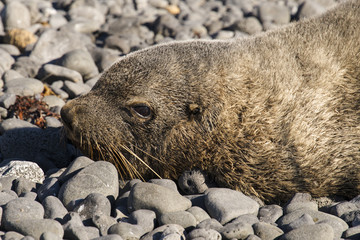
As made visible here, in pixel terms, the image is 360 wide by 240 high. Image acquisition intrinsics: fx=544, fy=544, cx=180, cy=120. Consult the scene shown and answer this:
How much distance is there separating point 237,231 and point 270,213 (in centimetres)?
87

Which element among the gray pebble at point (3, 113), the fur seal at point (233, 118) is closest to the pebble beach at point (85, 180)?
the gray pebble at point (3, 113)

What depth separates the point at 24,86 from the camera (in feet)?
25.6

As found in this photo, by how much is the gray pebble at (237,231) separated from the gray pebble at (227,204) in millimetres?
341

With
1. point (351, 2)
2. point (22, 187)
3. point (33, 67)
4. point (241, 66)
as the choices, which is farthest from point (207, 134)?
point (33, 67)

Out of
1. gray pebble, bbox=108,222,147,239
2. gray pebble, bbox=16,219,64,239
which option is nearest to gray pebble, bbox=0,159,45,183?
gray pebble, bbox=16,219,64,239

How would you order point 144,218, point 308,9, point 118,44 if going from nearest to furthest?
point 144,218 < point 118,44 < point 308,9

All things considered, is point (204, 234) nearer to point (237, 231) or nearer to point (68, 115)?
point (237, 231)

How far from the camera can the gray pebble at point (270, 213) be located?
501 cm

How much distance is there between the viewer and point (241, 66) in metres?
5.79

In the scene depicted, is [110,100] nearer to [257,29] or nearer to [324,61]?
[324,61]

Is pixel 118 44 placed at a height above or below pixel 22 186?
below

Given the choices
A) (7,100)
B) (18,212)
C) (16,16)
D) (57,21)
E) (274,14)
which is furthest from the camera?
(274,14)

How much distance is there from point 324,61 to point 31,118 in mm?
3833

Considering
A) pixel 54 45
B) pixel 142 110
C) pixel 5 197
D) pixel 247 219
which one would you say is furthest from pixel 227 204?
pixel 54 45
